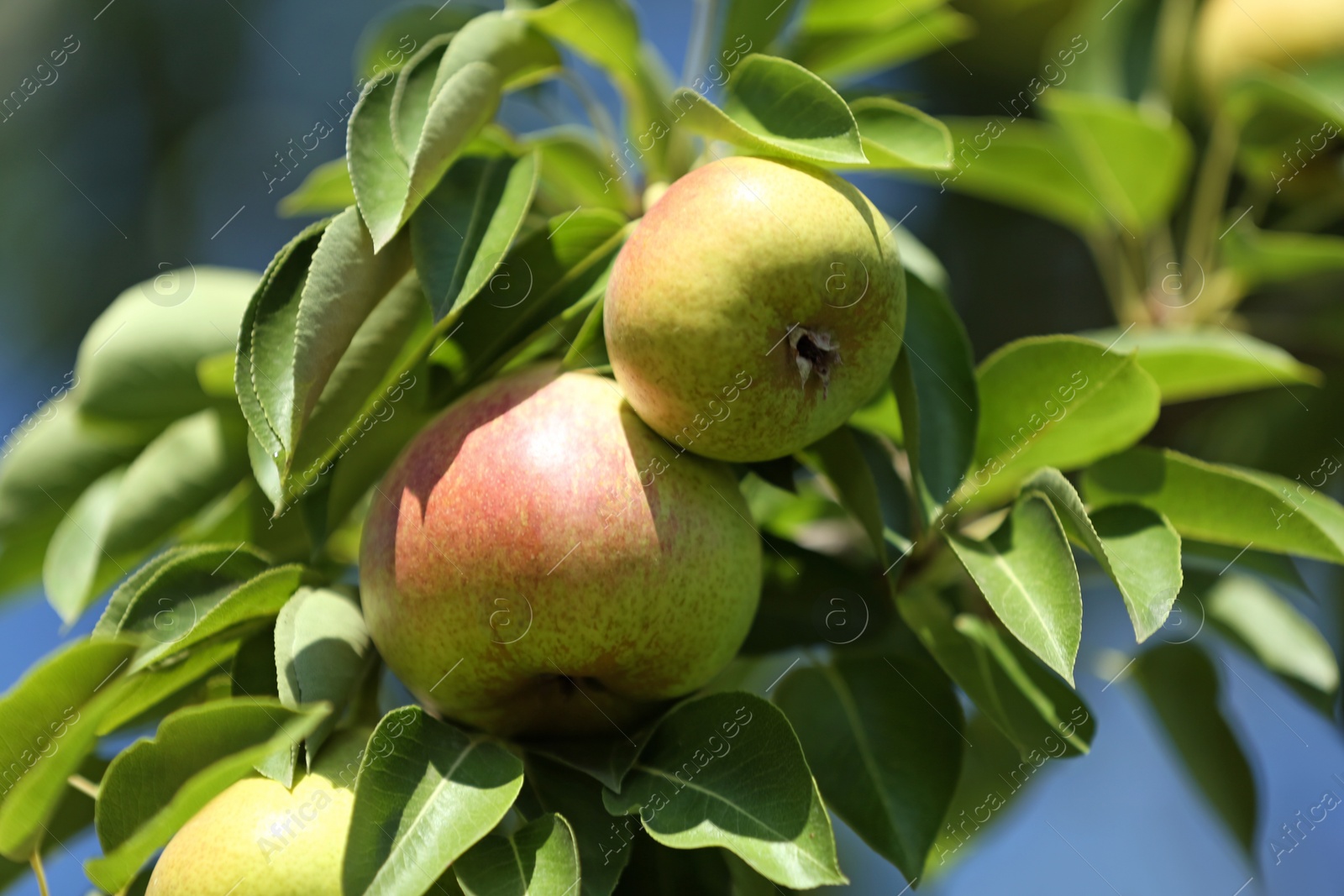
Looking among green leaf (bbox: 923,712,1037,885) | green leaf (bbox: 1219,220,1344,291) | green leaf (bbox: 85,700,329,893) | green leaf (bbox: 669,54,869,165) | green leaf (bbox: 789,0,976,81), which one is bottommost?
green leaf (bbox: 923,712,1037,885)

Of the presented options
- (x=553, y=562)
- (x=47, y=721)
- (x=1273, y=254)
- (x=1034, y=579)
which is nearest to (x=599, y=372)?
(x=553, y=562)

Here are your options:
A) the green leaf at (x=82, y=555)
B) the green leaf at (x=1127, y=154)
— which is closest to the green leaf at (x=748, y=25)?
the green leaf at (x=1127, y=154)

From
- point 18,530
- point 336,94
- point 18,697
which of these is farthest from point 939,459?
point 336,94

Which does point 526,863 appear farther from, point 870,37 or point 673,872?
point 870,37

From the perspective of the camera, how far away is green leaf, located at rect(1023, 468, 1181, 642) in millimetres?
972

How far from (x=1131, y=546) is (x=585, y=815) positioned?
0.59m

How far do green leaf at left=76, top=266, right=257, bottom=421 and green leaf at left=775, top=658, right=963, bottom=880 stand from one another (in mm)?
839

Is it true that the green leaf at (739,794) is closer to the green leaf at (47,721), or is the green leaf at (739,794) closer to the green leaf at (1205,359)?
the green leaf at (47,721)

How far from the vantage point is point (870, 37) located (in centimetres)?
162

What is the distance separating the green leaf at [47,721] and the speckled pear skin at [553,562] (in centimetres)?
23

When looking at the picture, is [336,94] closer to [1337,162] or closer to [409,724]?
[1337,162]

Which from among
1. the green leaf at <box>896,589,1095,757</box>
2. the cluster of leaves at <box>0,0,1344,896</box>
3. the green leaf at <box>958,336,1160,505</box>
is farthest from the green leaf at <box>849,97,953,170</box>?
the green leaf at <box>896,589,1095,757</box>

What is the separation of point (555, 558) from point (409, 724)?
0.20 m

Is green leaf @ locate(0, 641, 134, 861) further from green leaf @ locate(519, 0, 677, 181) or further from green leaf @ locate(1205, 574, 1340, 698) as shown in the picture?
green leaf @ locate(1205, 574, 1340, 698)
